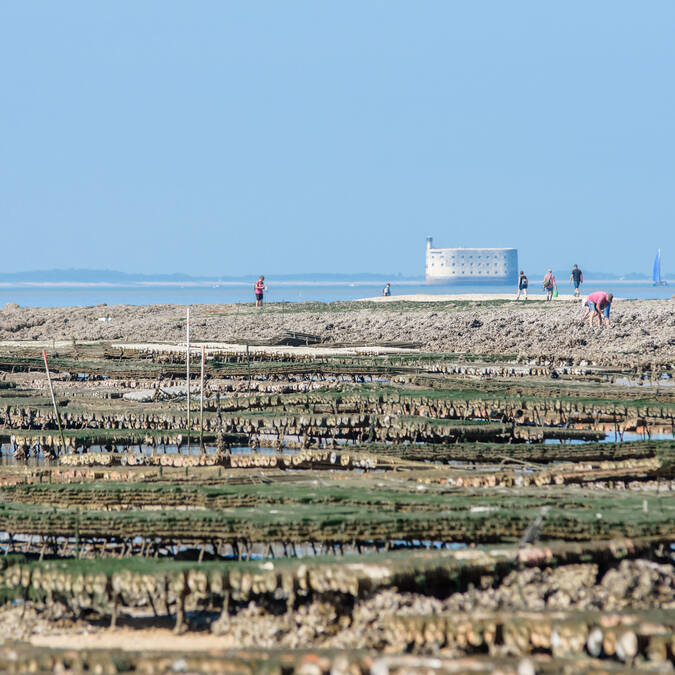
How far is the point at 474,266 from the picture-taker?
16138 cm

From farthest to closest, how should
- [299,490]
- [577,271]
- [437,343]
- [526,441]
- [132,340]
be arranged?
[577,271]
[132,340]
[437,343]
[526,441]
[299,490]

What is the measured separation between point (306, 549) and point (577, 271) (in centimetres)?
3275

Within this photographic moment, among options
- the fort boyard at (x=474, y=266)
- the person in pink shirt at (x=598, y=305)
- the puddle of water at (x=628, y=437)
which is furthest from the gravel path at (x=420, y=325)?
the fort boyard at (x=474, y=266)

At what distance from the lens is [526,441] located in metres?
→ 19.4

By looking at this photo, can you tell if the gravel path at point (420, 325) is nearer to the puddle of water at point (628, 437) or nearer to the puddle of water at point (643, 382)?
the puddle of water at point (643, 382)

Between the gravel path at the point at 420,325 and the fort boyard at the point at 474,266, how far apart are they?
368 ft

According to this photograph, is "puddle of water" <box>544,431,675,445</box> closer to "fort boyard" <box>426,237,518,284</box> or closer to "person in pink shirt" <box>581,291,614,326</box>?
"person in pink shirt" <box>581,291,614,326</box>

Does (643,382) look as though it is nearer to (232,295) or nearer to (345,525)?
(345,525)

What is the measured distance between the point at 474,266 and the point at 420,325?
123m

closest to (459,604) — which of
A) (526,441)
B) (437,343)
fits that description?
(526,441)

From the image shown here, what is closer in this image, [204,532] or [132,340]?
[204,532]

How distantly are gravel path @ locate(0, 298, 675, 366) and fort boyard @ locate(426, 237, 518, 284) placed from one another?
4421 inches

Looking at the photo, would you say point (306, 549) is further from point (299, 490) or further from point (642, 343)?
point (642, 343)

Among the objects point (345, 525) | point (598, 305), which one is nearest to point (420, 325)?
point (598, 305)
